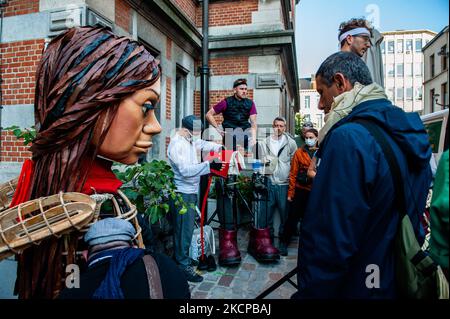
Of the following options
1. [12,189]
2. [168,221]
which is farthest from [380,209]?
[168,221]

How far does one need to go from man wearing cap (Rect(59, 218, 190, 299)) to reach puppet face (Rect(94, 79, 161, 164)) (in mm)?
481

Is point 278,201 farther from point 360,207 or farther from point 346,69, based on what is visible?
point 360,207

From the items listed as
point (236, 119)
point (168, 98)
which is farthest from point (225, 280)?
point (168, 98)

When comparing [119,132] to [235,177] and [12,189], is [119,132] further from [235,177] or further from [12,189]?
[235,177]

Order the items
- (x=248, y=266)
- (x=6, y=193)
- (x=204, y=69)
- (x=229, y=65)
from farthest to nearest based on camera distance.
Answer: (x=229, y=65), (x=204, y=69), (x=248, y=266), (x=6, y=193)

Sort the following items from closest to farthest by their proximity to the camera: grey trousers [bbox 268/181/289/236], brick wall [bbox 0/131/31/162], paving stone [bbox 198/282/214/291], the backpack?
the backpack < paving stone [bbox 198/282/214/291] < brick wall [bbox 0/131/31/162] < grey trousers [bbox 268/181/289/236]

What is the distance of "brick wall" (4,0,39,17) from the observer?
3685 millimetres

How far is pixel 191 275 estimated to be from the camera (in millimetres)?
3484

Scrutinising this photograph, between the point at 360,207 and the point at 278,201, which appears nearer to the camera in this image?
the point at 360,207

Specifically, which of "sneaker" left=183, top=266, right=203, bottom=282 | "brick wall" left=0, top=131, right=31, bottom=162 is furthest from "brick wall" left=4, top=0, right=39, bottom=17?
"sneaker" left=183, top=266, right=203, bottom=282

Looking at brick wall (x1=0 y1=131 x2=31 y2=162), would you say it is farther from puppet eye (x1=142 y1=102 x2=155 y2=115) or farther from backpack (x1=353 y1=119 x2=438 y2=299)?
backpack (x1=353 y1=119 x2=438 y2=299)

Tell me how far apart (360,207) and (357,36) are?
5.76 ft

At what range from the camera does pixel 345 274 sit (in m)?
1.24

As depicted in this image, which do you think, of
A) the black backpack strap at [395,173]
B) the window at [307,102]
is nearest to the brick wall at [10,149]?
the black backpack strap at [395,173]
